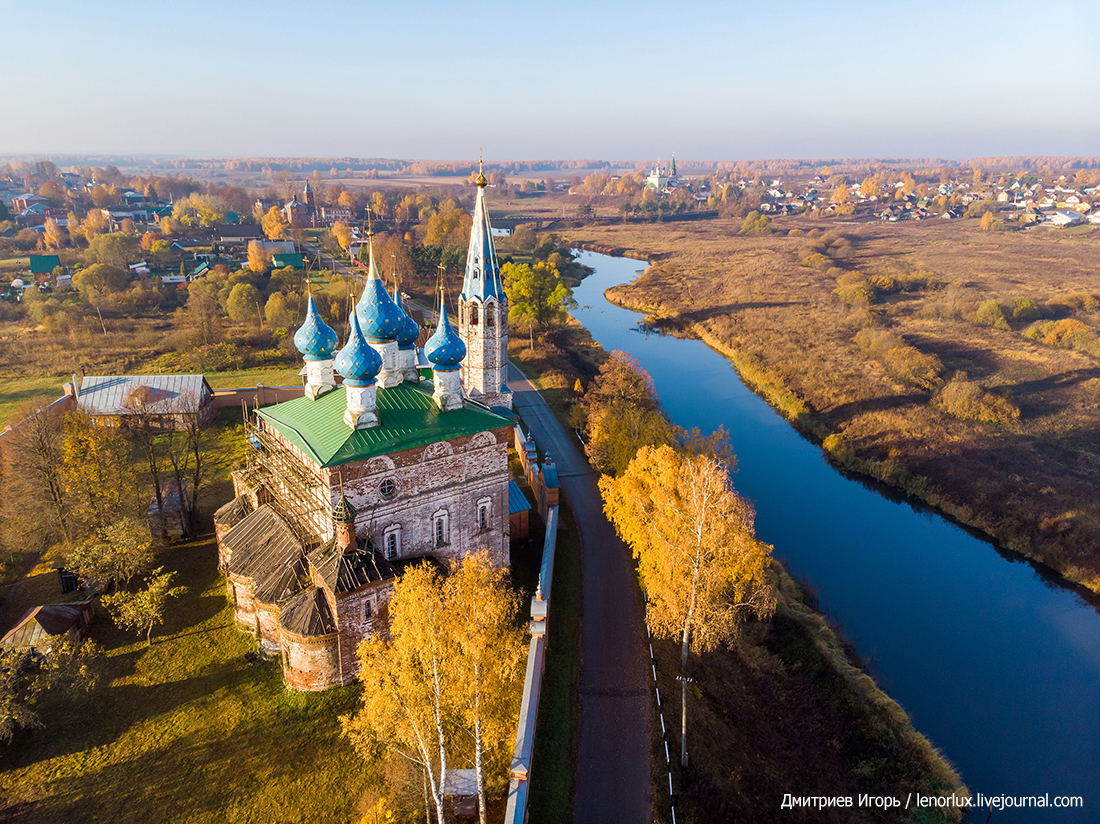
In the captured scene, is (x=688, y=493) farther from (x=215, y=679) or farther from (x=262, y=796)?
(x=215, y=679)

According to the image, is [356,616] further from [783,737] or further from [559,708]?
[783,737]

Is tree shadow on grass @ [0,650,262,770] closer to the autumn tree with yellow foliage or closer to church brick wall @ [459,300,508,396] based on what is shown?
the autumn tree with yellow foliage

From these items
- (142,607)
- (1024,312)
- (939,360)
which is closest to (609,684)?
(142,607)

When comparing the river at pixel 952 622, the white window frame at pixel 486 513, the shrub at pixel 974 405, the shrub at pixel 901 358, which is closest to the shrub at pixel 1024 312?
the shrub at pixel 901 358

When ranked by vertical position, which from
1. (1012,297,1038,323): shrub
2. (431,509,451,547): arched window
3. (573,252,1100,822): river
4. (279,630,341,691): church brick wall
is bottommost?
(573,252,1100,822): river

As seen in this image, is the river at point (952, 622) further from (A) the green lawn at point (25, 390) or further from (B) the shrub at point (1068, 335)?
(A) the green lawn at point (25, 390)

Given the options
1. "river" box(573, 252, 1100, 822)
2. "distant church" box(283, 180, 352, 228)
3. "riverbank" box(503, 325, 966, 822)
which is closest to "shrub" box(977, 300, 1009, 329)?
"river" box(573, 252, 1100, 822)

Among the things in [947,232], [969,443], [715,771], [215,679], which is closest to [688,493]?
[715,771]
